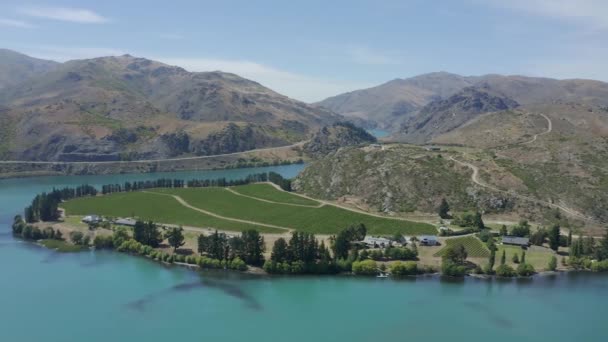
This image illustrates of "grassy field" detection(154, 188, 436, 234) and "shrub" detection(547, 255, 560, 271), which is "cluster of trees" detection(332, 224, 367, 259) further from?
"shrub" detection(547, 255, 560, 271)

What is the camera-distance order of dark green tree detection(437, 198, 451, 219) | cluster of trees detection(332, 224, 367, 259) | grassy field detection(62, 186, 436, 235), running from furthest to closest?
dark green tree detection(437, 198, 451, 219) → grassy field detection(62, 186, 436, 235) → cluster of trees detection(332, 224, 367, 259)

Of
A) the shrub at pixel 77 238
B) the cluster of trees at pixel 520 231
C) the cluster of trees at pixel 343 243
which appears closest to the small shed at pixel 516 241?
the cluster of trees at pixel 520 231

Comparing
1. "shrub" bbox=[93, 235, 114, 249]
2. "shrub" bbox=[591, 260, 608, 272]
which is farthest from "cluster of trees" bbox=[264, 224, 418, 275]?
"shrub" bbox=[93, 235, 114, 249]

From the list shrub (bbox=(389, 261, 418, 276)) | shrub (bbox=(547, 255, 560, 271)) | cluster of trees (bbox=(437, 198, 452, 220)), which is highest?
cluster of trees (bbox=(437, 198, 452, 220))

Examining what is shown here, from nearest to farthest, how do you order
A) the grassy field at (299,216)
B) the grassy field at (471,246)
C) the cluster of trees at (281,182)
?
the grassy field at (471,246) → the grassy field at (299,216) → the cluster of trees at (281,182)

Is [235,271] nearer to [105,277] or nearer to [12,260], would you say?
[105,277]

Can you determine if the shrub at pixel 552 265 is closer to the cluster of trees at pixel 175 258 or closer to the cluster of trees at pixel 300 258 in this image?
the cluster of trees at pixel 300 258
